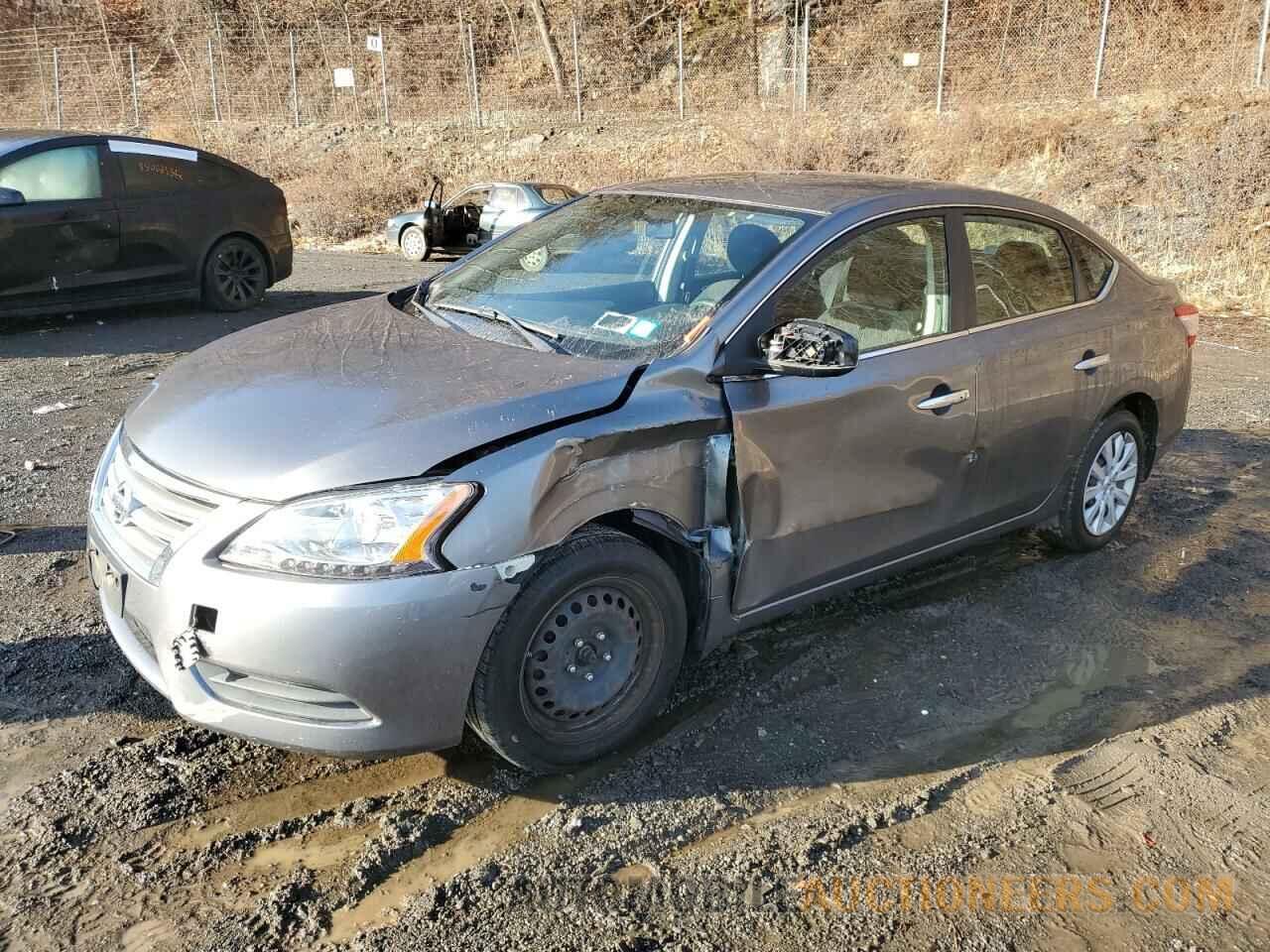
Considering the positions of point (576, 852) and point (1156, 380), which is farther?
point (1156, 380)

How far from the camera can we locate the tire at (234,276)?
10.6 meters

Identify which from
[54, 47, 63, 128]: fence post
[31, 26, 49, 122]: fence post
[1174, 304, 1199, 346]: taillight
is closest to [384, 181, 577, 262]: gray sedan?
[1174, 304, 1199, 346]: taillight

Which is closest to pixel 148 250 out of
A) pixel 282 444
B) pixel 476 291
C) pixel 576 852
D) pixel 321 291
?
pixel 321 291

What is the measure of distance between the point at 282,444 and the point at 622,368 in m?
1.04

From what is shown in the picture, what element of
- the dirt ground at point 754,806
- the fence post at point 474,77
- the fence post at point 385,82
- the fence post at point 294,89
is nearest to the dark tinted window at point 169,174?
the dirt ground at point 754,806

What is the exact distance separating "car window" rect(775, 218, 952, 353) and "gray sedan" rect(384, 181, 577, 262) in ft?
43.2

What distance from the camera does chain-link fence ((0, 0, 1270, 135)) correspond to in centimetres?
1983

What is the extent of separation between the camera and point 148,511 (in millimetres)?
3146

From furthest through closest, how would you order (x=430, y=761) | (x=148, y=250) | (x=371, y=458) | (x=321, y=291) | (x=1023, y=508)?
(x=321, y=291) < (x=148, y=250) < (x=1023, y=508) < (x=430, y=761) < (x=371, y=458)

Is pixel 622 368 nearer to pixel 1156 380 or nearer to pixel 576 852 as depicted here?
pixel 576 852

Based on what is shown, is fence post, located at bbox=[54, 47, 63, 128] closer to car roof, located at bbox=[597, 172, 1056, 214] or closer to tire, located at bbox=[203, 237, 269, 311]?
tire, located at bbox=[203, 237, 269, 311]

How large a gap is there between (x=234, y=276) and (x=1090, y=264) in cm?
840

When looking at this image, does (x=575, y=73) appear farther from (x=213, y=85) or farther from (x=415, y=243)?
(x=415, y=243)

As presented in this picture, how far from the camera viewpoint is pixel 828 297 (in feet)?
12.8
